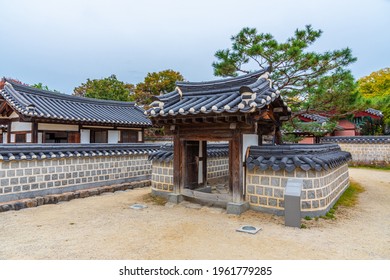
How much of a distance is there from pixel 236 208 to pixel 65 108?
38.2ft

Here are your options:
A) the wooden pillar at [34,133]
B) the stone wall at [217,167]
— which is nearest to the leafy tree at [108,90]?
the wooden pillar at [34,133]

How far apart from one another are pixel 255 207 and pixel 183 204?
229 centimetres

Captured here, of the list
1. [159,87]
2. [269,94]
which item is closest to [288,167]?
[269,94]

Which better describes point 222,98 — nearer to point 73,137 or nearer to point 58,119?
point 58,119

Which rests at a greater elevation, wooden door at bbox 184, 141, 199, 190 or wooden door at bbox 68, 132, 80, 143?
wooden door at bbox 68, 132, 80, 143

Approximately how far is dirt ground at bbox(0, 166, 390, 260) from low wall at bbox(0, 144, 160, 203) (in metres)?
1.15

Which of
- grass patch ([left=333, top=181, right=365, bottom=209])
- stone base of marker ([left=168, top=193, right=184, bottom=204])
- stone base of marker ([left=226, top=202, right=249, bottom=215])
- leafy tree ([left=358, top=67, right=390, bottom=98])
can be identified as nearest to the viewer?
stone base of marker ([left=226, top=202, right=249, bottom=215])

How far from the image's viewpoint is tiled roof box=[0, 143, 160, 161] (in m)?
8.20

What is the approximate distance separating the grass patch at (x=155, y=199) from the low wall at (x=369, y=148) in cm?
1826

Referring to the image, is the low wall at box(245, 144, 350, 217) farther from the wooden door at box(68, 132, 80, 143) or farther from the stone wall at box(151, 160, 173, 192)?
the wooden door at box(68, 132, 80, 143)

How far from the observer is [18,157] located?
27.1ft

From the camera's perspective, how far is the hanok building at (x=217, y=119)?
684cm

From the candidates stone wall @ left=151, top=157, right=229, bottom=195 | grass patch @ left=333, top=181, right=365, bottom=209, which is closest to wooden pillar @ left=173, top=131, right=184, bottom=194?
stone wall @ left=151, top=157, right=229, bottom=195

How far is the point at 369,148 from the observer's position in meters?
20.3
